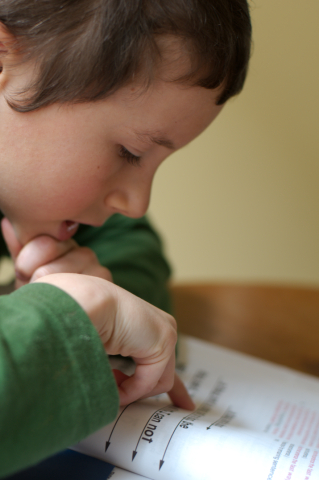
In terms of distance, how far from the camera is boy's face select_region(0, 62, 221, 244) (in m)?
0.41

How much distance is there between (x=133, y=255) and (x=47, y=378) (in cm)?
42

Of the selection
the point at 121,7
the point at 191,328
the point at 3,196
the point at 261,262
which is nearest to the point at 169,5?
the point at 121,7

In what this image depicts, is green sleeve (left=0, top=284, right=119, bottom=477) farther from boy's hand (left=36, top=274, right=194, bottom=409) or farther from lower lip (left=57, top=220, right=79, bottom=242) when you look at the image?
lower lip (left=57, top=220, right=79, bottom=242)

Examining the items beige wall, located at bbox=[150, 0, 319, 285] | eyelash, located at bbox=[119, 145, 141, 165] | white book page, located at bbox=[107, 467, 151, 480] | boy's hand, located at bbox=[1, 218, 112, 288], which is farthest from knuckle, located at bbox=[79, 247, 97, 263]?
beige wall, located at bbox=[150, 0, 319, 285]

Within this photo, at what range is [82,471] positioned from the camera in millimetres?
357

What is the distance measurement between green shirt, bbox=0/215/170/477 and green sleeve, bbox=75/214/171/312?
293 mm

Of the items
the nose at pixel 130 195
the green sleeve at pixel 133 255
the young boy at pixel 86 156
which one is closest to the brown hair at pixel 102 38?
the young boy at pixel 86 156

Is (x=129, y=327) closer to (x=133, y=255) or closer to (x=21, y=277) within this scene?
(x=21, y=277)

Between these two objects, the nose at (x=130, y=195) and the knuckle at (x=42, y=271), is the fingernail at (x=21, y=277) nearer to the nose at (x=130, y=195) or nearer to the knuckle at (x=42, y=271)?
the knuckle at (x=42, y=271)

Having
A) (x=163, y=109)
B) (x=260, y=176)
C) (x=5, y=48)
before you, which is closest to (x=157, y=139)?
(x=163, y=109)

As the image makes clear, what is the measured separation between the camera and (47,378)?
0.94ft

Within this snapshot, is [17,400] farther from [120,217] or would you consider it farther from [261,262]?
[261,262]

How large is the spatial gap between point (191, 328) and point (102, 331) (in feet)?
1.35

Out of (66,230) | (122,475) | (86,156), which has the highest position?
(86,156)
